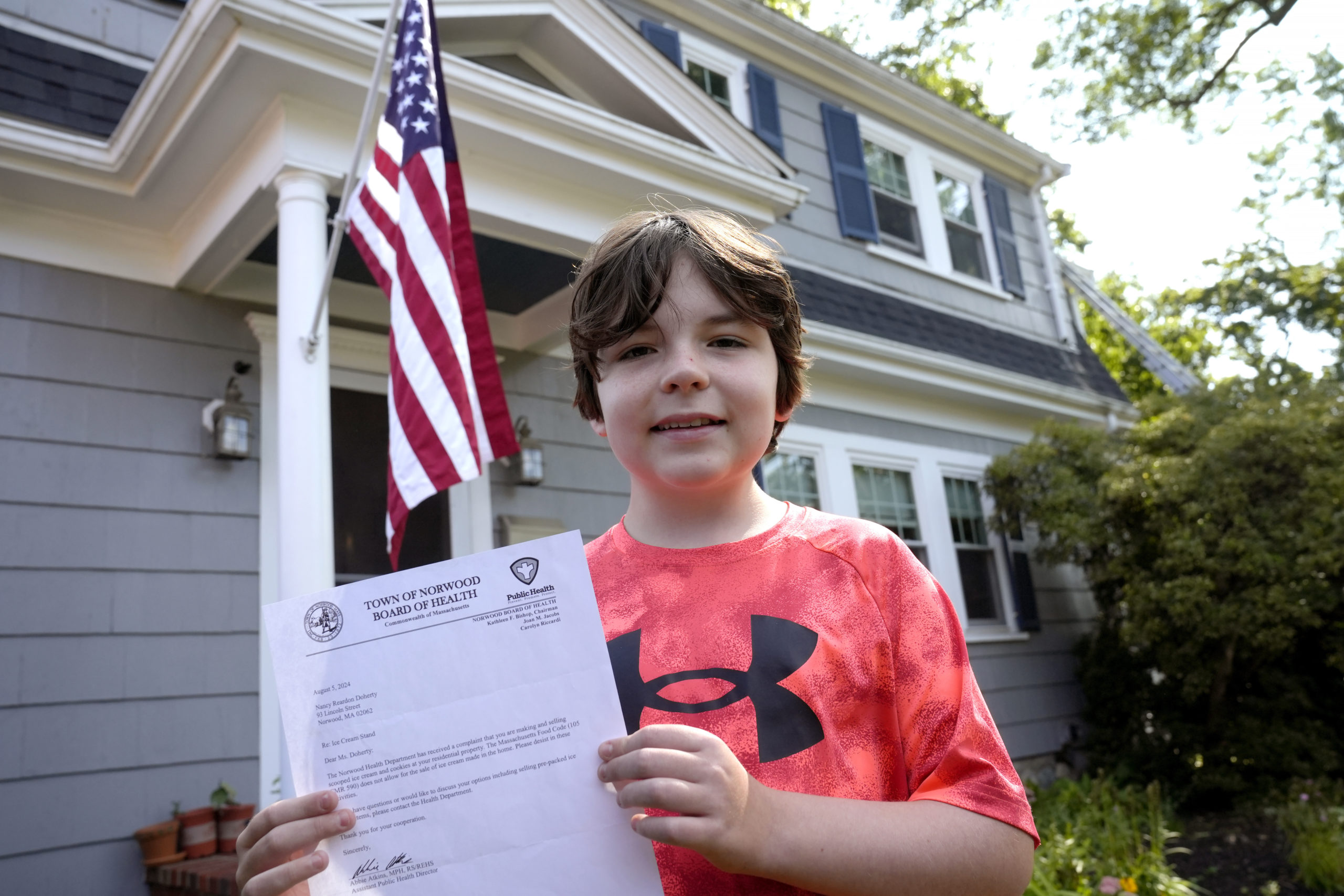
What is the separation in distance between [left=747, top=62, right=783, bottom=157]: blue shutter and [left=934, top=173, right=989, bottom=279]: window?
2.20 m

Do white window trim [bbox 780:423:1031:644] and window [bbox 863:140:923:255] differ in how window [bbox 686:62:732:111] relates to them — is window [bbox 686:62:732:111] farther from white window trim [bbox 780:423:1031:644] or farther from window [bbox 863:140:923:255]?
white window trim [bbox 780:423:1031:644]

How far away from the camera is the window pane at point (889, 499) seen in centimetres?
782

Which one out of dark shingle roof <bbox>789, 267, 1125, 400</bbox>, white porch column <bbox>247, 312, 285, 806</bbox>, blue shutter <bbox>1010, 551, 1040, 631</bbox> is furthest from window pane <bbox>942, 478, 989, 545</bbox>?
white porch column <bbox>247, 312, 285, 806</bbox>

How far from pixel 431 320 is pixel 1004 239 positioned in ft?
27.2

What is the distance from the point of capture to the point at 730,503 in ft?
4.19

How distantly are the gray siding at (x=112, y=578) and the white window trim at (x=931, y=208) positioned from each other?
20.2 feet

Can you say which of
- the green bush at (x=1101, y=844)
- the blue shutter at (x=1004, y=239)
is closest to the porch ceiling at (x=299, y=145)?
the green bush at (x=1101, y=844)

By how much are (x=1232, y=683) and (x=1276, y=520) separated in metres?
1.55

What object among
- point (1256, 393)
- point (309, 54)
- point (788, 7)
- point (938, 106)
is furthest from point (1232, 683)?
point (788, 7)

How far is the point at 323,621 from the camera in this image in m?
1.08

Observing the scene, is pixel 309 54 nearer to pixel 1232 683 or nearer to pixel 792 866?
pixel 792 866

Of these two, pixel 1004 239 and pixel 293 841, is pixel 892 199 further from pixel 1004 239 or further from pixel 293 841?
pixel 293 841

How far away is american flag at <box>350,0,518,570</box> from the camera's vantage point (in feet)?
10.4
